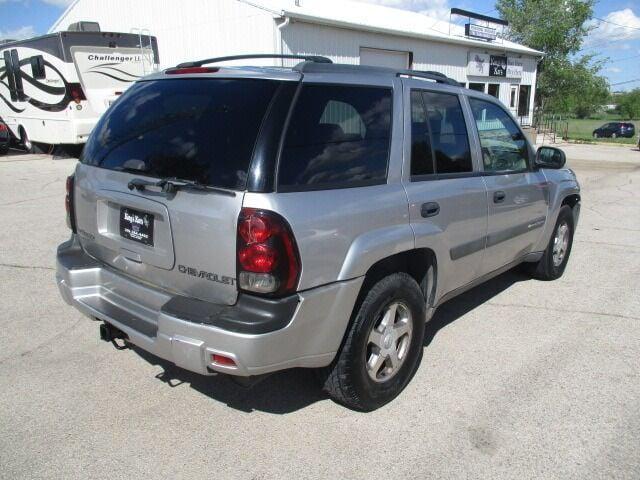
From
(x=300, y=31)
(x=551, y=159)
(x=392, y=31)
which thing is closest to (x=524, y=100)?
(x=392, y=31)

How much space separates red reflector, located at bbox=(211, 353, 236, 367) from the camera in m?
2.41

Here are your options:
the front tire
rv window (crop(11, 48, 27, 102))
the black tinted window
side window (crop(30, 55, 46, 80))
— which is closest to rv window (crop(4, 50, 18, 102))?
rv window (crop(11, 48, 27, 102))

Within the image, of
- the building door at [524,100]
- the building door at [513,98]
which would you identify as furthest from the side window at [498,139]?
the building door at [524,100]

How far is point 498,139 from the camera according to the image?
4160 millimetres

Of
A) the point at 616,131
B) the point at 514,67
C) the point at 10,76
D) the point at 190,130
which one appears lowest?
the point at 616,131

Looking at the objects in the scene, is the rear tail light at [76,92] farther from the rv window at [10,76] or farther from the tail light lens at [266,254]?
the tail light lens at [266,254]

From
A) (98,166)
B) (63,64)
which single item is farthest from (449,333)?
(63,64)

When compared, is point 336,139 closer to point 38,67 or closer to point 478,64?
point 38,67

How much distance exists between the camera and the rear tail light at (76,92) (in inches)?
518

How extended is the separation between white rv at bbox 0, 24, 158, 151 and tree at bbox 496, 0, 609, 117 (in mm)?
29755

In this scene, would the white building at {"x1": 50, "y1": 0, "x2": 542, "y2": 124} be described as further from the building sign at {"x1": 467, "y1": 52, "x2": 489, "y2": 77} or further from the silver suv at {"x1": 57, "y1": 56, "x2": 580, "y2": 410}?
the silver suv at {"x1": 57, "y1": 56, "x2": 580, "y2": 410}

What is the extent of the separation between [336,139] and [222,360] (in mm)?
1229

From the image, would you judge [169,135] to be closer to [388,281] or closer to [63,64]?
[388,281]

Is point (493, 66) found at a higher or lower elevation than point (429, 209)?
higher
